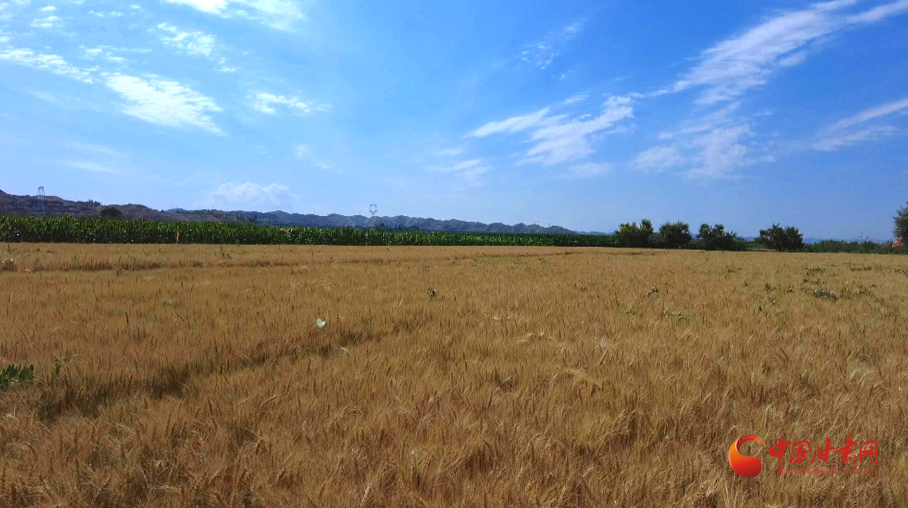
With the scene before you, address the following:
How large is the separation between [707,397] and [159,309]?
587 centimetres

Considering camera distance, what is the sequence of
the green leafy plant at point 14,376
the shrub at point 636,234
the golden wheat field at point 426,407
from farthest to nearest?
the shrub at point 636,234, the green leafy plant at point 14,376, the golden wheat field at point 426,407

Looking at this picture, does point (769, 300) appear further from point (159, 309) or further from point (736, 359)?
point (159, 309)

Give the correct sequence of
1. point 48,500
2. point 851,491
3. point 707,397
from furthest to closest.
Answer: point 707,397 → point 851,491 → point 48,500

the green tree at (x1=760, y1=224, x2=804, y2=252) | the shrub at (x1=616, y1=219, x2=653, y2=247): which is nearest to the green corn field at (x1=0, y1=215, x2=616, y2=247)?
the shrub at (x1=616, y1=219, x2=653, y2=247)

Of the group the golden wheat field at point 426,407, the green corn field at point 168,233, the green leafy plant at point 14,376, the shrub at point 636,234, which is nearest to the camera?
the golden wheat field at point 426,407

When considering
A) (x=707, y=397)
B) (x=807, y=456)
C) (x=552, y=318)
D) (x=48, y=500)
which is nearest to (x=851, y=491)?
(x=807, y=456)

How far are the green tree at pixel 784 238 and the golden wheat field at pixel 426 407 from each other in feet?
227

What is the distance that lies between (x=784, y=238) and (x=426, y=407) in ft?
246

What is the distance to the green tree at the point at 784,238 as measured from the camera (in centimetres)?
5788

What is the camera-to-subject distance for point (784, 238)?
58531mm

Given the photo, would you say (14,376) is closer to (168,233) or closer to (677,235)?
(168,233)

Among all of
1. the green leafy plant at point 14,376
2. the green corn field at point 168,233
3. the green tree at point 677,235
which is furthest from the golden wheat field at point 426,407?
the green tree at point 677,235

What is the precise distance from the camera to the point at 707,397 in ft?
8.11

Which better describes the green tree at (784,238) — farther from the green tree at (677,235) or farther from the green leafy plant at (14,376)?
the green leafy plant at (14,376)
